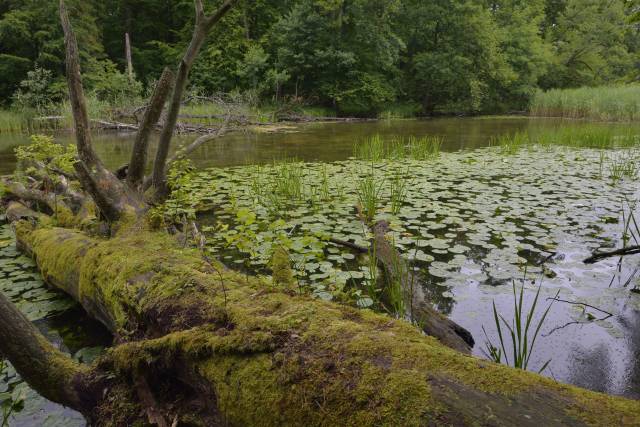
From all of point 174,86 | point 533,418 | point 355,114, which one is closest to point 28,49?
point 355,114

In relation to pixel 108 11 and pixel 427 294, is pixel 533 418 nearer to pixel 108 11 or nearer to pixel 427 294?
pixel 427 294

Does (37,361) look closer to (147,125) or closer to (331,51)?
(147,125)

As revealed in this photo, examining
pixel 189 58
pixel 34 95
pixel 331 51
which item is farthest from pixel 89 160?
pixel 331 51

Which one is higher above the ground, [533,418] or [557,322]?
[533,418]

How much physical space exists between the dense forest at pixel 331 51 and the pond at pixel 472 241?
43.6ft

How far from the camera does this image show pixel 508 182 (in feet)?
18.5

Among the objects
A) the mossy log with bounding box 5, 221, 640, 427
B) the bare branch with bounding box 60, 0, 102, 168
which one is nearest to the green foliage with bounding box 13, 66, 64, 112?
the bare branch with bounding box 60, 0, 102, 168

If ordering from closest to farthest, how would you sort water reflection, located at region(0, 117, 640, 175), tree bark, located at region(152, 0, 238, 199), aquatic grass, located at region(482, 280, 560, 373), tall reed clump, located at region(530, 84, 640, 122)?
1. aquatic grass, located at region(482, 280, 560, 373)
2. tree bark, located at region(152, 0, 238, 199)
3. water reflection, located at region(0, 117, 640, 175)
4. tall reed clump, located at region(530, 84, 640, 122)

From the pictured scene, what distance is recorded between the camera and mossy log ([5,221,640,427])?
98 centimetres

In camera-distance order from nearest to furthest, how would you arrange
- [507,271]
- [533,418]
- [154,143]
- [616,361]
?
[533,418]
[616,361]
[507,271]
[154,143]

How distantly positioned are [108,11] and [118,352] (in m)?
29.4

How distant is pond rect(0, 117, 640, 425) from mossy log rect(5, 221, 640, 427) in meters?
0.44

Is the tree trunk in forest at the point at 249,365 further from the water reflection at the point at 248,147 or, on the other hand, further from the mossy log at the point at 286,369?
the water reflection at the point at 248,147

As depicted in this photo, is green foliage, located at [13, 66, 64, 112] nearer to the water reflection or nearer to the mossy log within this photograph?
the water reflection
